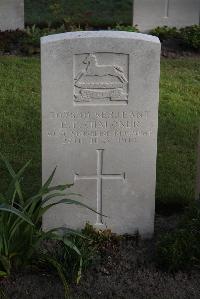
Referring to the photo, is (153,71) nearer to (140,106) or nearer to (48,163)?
(140,106)

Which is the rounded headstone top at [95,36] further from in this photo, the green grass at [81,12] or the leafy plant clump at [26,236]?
the green grass at [81,12]

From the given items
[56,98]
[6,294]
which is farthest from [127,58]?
[6,294]

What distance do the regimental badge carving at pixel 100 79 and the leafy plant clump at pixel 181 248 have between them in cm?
111

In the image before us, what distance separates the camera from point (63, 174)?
5801 mm

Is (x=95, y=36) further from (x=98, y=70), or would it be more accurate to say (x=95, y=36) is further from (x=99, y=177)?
(x=99, y=177)

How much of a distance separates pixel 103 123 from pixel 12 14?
7294 millimetres

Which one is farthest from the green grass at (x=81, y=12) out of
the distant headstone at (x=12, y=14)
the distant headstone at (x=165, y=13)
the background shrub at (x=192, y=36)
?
the background shrub at (x=192, y=36)

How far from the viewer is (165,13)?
1267 cm

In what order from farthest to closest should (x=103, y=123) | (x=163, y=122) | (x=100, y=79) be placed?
(x=163, y=122)
(x=103, y=123)
(x=100, y=79)

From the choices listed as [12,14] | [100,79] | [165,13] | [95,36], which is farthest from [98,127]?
[165,13]

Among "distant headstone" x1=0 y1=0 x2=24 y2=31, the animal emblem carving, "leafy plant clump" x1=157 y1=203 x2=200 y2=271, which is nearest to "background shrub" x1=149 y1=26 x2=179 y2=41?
"distant headstone" x1=0 y1=0 x2=24 y2=31

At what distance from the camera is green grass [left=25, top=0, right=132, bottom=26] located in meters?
13.7

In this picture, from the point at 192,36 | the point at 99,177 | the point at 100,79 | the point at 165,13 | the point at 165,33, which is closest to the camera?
the point at 100,79

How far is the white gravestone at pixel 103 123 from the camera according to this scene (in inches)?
216
